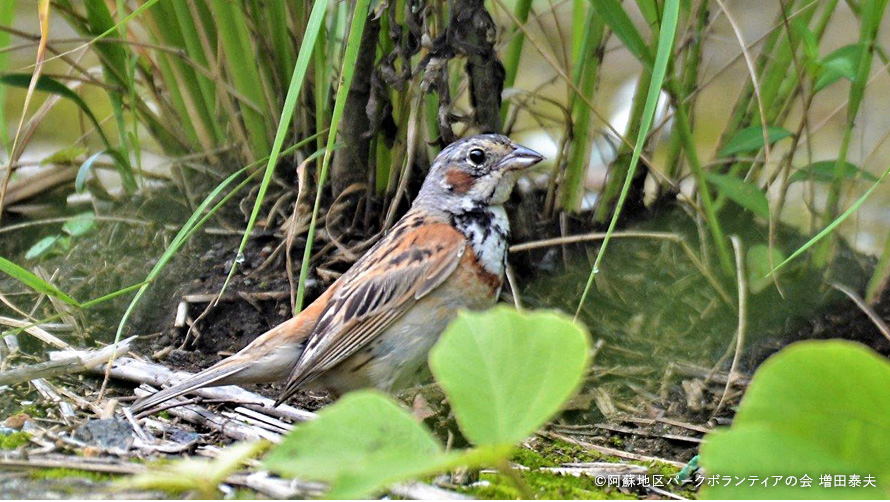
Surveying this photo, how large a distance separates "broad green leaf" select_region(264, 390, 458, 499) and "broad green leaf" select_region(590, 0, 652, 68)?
2095mm

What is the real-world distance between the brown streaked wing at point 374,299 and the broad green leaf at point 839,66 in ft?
5.04

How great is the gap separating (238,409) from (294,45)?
1.75 meters

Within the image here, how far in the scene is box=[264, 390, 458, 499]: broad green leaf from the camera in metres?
1.81

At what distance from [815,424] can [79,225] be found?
376 cm

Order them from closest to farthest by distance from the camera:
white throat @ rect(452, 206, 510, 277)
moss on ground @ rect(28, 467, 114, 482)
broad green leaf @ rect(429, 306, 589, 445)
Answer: broad green leaf @ rect(429, 306, 589, 445) < moss on ground @ rect(28, 467, 114, 482) < white throat @ rect(452, 206, 510, 277)

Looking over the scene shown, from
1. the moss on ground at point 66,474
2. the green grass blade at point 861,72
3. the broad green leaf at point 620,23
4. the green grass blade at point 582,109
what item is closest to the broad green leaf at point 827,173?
the green grass blade at point 861,72

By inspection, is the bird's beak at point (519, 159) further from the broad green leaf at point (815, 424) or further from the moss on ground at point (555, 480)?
the broad green leaf at point (815, 424)

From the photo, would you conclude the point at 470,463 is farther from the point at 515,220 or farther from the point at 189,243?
the point at 189,243

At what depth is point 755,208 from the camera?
13.2 feet

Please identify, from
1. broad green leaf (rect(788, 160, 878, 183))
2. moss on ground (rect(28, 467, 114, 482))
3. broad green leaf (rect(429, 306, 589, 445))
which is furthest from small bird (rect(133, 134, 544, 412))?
broad green leaf (rect(429, 306, 589, 445))

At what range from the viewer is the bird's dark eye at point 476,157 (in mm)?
4020

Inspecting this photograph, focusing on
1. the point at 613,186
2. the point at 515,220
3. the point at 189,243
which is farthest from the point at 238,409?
the point at 613,186

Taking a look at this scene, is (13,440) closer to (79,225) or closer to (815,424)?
(79,225)

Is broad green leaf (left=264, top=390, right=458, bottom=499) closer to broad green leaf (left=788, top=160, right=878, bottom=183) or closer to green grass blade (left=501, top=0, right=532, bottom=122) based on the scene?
green grass blade (left=501, top=0, right=532, bottom=122)
